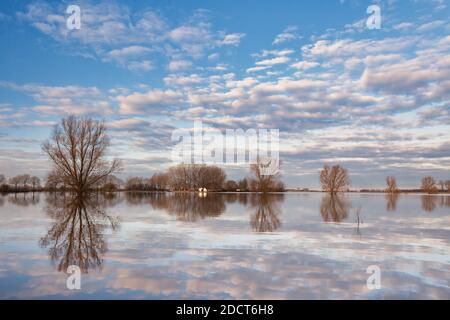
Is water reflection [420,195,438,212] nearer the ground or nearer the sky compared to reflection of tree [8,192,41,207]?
nearer the ground

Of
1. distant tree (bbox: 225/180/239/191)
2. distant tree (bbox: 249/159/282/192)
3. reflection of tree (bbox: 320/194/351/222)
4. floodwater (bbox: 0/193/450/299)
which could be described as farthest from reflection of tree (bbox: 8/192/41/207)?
distant tree (bbox: 225/180/239/191)

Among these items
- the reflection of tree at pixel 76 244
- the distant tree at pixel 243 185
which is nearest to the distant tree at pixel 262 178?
the distant tree at pixel 243 185

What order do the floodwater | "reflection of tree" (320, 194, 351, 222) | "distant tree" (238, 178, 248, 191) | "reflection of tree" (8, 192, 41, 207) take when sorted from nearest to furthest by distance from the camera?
the floodwater
"reflection of tree" (320, 194, 351, 222)
"reflection of tree" (8, 192, 41, 207)
"distant tree" (238, 178, 248, 191)

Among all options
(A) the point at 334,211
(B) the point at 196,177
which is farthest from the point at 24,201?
(B) the point at 196,177

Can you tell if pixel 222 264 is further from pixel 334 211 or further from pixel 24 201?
pixel 24 201

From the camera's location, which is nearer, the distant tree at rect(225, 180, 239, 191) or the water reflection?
the water reflection

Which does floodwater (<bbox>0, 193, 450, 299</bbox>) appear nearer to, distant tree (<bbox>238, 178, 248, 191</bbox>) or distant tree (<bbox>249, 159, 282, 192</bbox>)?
distant tree (<bbox>249, 159, 282, 192</bbox>)

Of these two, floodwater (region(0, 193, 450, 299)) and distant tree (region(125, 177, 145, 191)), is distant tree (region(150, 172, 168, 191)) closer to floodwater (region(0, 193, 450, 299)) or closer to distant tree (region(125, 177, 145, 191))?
distant tree (region(125, 177, 145, 191))

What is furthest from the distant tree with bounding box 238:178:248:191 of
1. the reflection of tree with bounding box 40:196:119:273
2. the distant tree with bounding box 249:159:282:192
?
the reflection of tree with bounding box 40:196:119:273

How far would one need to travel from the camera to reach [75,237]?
395 inches

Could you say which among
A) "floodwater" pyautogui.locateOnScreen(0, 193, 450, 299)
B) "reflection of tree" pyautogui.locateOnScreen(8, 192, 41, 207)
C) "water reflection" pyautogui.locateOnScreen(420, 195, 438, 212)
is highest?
"floodwater" pyautogui.locateOnScreen(0, 193, 450, 299)

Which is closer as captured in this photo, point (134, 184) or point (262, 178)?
point (262, 178)

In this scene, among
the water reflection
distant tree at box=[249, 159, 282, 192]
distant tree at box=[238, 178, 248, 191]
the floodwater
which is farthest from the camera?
distant tree at box=[238, 178, 248, 191]

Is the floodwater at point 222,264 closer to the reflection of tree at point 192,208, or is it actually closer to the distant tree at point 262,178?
the reflection of tree at point 192,208
